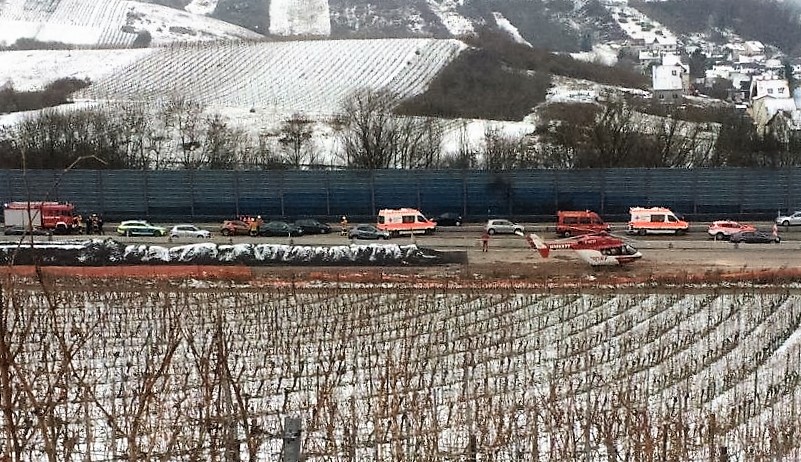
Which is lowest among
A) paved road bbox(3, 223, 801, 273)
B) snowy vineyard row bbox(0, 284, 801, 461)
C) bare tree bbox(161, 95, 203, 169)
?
snowy vineyard row bbox(0, 284, 801, 461)

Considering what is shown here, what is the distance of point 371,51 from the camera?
50156mm

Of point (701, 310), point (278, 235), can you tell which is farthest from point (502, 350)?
point (278, 235)

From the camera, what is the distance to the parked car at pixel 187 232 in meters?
22.8

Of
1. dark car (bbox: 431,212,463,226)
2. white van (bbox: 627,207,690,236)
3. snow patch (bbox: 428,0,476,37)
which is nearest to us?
white van (bbox: 627,207,690,236)

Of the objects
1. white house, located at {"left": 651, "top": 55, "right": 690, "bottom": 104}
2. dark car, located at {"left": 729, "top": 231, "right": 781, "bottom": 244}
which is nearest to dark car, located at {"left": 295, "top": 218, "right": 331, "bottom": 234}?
dark car, located at {"left": 729, "top": 231, "right": 781, "bottom": 244}

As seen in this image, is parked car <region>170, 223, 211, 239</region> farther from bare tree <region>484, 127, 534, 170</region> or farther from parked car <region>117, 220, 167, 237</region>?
bare tree <region>484, 127, 534, 170</region>

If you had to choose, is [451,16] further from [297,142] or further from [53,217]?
[53,217]

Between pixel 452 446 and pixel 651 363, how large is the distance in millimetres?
4565

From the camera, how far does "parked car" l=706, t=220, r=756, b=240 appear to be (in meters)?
21.6

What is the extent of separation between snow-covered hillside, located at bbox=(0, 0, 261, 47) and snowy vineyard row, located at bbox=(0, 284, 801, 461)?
199ft

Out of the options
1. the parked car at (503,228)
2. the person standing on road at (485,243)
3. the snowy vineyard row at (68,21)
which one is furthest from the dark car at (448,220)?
the snowy vineyard row at (68,21)

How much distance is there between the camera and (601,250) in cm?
1902

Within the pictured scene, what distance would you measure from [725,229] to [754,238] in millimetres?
884

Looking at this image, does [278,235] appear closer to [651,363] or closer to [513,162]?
[513,162]
